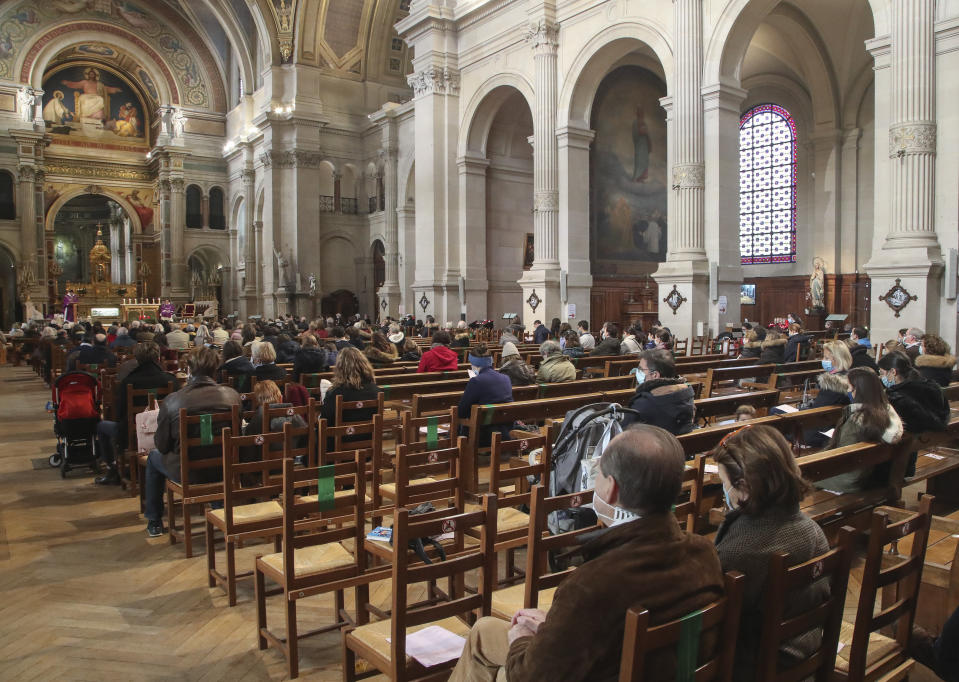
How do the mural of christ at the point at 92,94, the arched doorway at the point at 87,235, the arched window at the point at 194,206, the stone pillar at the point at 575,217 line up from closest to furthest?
1. the stone pillar at the point at 575,217
2. the mural of christ at the point at 92,94
3. the arched window at the point at 194,206
4. the arched doorway at the point at 87,235

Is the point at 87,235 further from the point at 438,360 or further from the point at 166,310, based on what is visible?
the point at 438,360

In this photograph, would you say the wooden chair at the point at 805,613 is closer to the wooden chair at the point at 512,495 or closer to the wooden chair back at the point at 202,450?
the wooden chair at the point at 512,495

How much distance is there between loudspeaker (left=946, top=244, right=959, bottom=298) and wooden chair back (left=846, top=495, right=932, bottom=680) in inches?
402

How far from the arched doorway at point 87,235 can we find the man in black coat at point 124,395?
34.6 m

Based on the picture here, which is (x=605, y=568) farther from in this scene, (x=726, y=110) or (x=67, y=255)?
(x=67, y=255)

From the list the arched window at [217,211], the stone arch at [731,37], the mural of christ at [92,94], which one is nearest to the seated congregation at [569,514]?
the stone arch at [731,37]

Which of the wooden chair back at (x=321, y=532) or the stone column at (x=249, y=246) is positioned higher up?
the stone column at (x=249, y=246)

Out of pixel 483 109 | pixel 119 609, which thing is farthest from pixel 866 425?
pixel 483 109

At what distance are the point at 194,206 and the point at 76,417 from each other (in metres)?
30.5

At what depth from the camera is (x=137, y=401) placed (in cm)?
675

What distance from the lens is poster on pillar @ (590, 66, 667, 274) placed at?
20797 millimetres

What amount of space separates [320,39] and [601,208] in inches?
552

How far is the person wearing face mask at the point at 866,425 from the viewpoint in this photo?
4.12 meters

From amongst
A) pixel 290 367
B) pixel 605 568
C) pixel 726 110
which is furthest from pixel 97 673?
pixel 726 110
